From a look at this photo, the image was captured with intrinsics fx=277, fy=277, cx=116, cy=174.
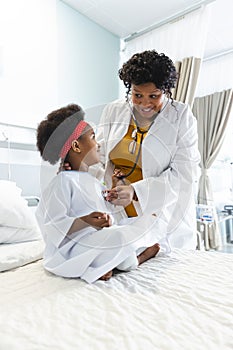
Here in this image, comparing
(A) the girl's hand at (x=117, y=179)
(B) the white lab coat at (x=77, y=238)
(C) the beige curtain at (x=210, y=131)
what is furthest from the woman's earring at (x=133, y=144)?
(C) the beige curtain at (x=210, y=131)

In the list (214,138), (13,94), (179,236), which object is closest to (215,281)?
(179,236)

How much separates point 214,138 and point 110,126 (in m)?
2.27

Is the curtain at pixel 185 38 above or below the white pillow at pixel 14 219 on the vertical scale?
above

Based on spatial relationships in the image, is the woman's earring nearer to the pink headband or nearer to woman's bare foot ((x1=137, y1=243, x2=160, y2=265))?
the pink headband

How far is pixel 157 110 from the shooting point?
142 cm

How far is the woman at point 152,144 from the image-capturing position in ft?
4.32

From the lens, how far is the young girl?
3.38 feet

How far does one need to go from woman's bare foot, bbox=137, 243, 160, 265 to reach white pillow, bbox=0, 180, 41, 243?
0.64 meters

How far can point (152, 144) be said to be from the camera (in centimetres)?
142

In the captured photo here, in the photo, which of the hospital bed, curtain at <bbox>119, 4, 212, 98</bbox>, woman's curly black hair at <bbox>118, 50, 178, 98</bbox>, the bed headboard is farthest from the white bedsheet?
curtain at <bbox>119, 4, 212, 98</bbox>

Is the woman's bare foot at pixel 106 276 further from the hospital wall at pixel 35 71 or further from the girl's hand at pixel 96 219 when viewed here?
the hospital wall at pixel 35 71

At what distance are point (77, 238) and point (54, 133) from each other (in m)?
0.45

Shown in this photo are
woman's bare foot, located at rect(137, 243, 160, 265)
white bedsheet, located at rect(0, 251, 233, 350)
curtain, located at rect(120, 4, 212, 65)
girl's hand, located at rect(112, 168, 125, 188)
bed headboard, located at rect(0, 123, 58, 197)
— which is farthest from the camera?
curtain, located at rect(120, 4, 212, 65)

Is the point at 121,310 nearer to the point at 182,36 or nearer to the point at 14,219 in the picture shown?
the point at 14,219
